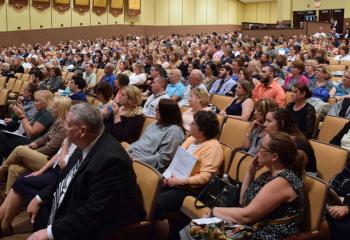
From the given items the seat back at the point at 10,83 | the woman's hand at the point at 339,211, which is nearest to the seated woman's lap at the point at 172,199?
the woman's hand at the point at 339,211

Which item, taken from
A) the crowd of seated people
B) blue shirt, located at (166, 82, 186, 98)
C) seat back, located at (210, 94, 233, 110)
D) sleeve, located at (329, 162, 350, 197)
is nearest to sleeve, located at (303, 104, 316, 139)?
the crowd of seated people

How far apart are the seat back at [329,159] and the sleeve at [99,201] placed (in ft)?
5.25

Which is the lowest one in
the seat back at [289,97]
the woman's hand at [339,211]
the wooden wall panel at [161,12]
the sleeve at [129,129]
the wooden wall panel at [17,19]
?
the woman's hand at [339,211]

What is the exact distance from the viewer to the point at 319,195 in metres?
2.39

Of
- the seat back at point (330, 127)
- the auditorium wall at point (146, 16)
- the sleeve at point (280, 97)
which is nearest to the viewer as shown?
the seat back at point (330, 127)

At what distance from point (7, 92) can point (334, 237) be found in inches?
223

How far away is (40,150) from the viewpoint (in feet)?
13.1

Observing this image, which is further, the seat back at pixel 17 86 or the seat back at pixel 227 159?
the seat back at pixel 17 86

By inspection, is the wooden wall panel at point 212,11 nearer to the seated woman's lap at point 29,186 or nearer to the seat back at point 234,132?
the seat back at point 234,132

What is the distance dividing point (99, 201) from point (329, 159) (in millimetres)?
1798

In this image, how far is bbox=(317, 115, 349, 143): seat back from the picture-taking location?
415 centimetres

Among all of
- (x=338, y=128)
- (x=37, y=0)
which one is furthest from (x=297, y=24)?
(x=338, y=128)

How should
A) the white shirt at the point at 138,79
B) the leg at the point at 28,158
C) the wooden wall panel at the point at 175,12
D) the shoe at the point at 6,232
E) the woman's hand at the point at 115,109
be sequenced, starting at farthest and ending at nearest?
the wooden wall panel at the point at 175,12, the white shirt at the point at 138,79, the woman's hand at the point at 115,109, the leg at the point at 28,158, the shoe at the point at 6,232

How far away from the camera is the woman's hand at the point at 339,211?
2619 millimetres
